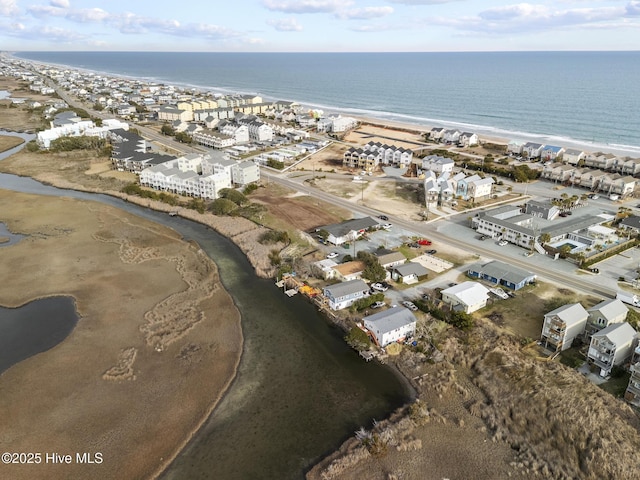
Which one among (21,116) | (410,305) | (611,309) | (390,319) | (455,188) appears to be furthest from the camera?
(21,116)

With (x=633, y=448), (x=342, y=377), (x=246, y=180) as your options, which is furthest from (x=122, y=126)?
(x=633, y=448)

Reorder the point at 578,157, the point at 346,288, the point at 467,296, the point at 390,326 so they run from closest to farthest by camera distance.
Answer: the point at 390,326
the point at 467,296
the point at 346,288
the point at 578,157

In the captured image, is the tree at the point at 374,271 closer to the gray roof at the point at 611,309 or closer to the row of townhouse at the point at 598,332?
the row of townhouse at the point at 598,332

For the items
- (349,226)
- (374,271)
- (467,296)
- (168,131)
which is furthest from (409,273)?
(168,131)

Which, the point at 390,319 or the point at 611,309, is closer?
the point at 611,309

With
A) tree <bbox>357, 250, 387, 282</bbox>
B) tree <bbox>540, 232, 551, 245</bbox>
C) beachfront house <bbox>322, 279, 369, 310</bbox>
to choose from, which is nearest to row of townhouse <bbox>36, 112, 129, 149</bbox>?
tree <bbox>357, 250, 387, 282</bbox>

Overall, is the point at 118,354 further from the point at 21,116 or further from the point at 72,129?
the point at 21,116

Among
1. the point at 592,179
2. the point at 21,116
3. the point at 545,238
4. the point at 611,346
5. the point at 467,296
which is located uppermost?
the point at 592,179
